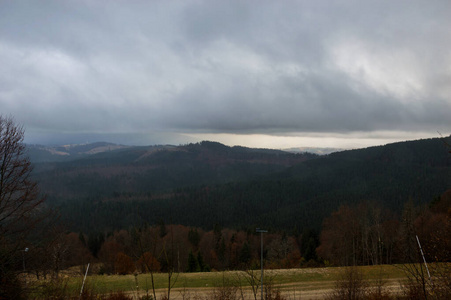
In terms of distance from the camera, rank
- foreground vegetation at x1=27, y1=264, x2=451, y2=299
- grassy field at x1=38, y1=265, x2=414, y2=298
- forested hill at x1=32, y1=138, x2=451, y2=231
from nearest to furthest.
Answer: foreground vegetation at x1=27, y1=264, x2=451, y2=299 < grassy field at x1=38, y1=265, x2=414, y2=298 < forested hill at x1=32, y1=138, x2=451, y2=231

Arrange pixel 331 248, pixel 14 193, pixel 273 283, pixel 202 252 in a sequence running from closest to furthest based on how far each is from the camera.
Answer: pixel 14 193, pixel 273 283, pixel 331 248, pixel 202 252

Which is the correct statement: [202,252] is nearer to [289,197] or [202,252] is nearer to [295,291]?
[295,291]

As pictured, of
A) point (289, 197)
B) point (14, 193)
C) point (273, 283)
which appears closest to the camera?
point (14, 193)

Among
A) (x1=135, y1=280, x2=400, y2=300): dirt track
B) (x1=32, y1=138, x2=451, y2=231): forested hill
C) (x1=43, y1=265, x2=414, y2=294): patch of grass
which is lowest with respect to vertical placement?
(x1=32, y1=138, x2=451, y2=231): forested hill

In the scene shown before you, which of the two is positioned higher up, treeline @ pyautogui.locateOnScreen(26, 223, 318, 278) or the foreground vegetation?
the foreground vegetation

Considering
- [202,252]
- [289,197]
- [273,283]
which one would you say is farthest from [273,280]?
[289,197]

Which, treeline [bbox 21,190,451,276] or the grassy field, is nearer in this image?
the grassy field

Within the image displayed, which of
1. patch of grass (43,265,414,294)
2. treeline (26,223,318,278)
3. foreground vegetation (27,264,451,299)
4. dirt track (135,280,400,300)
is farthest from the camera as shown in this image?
treeline (26,223,318,278)

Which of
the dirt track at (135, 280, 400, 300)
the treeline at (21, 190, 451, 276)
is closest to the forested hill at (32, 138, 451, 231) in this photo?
the treeline at (21, 190, 451, 276)

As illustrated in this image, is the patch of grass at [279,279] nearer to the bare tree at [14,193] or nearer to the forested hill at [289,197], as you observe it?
the bare tree at [14,193]

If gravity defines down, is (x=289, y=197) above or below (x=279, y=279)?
below

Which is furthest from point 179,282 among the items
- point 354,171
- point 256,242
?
point 354,171

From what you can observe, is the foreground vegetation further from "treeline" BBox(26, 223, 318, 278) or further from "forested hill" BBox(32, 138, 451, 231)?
"forested hill" BBox(32, 138, 451, 231)

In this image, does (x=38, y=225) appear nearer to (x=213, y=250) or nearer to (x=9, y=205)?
(x=9, y=205)
